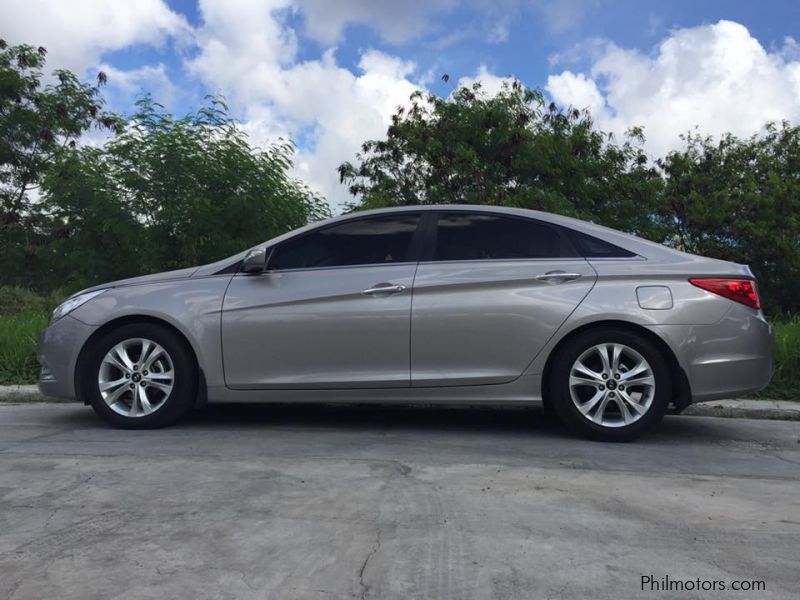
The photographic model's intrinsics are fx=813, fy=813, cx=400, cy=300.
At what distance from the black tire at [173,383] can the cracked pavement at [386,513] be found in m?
0.13

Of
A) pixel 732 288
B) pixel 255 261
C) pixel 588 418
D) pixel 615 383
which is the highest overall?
pixel 255 261

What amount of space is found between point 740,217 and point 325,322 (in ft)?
64.7

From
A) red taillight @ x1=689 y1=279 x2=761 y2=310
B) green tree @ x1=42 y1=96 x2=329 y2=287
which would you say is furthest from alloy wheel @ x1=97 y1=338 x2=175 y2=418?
green tree @ x1=42 y1=96 x2=329 y2=287

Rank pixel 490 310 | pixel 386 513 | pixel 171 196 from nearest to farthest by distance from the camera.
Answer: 1. pixel 386 513
2. pixel 490 310
3. pixel 171 196

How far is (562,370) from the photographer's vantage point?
208 inches

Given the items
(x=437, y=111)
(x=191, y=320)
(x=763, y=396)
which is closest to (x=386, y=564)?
(x=191, y=320)

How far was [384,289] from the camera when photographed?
5477 mm

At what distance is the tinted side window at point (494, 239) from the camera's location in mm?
5570

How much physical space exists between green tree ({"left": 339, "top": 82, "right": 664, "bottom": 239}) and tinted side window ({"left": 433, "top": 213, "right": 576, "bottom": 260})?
888cm

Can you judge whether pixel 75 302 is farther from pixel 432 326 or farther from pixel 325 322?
pixel 432 326

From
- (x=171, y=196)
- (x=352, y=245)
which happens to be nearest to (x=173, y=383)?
(x=352, y=245)

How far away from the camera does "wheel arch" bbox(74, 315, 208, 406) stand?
561cm

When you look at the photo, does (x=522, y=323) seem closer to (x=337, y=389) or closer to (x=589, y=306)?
(x=589, y=306)

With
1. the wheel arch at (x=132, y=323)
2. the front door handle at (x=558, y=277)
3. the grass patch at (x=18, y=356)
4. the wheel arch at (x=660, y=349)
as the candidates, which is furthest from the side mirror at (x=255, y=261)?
the grass patch at (x=18, y=356)
